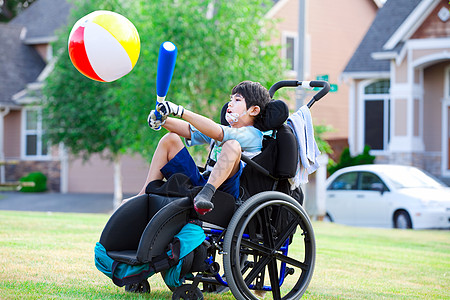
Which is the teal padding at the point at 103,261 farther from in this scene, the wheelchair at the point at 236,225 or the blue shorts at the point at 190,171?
the blue shorts at the point at 190,171

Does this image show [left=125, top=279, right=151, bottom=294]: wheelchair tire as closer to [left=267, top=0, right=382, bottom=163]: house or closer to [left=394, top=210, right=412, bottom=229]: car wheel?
[left=394, top=210, right=412, bottom=229]: car wheel

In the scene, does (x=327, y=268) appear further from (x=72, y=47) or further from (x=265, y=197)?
(x=72, y=47)

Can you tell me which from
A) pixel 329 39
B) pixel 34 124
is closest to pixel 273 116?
pixel 329 39

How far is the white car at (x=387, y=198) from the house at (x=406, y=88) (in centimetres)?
591

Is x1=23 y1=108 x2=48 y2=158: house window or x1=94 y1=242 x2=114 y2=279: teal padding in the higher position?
x1=23 y1=108 x2=48 y2=158: house window

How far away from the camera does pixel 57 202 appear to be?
24797 millimetres

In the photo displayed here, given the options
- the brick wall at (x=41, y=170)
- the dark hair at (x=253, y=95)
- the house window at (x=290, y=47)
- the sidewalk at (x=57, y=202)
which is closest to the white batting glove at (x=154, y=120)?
the dark hair at (x=253, y=95)

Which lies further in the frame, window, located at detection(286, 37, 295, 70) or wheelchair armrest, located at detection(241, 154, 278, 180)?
window, located at detection(286, 37, 295, 70)

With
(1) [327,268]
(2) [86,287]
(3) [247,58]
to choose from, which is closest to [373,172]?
(3) [247,58]

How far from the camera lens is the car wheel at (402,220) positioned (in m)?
14.7

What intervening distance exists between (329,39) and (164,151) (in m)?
23.9

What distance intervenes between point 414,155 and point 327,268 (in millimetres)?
14534

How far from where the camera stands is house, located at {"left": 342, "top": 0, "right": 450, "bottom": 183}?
21.1 meters

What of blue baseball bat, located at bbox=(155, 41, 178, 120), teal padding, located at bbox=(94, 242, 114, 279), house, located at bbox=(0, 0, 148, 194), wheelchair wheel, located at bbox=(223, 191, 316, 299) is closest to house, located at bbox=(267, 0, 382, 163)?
house, located at bbox=(0, 0, 148, 194)
